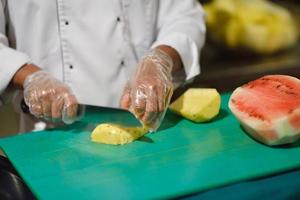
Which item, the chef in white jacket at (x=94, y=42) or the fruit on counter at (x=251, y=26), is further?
the fruit on counter at (x=251, y=26)

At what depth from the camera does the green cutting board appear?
26.3 inches

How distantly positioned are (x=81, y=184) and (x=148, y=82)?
222 millimetres

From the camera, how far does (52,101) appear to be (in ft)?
2.65

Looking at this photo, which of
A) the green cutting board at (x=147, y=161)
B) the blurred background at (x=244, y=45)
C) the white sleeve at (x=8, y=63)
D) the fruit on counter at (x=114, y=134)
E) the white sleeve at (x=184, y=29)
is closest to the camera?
the green cutting board at (x=147, y=161)

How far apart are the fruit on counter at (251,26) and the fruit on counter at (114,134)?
2.35 feet

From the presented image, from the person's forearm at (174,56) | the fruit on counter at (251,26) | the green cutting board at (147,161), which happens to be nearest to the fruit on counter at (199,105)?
the green cutting board at (147,161)

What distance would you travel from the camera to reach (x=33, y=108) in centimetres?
82

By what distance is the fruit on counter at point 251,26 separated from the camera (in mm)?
1424

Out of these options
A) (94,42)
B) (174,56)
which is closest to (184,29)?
(174,56)

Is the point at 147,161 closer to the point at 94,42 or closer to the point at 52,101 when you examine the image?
the point at 52,101

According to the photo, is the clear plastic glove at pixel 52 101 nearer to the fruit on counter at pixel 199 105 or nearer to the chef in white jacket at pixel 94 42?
the chef in white jacket at pixel 94 42

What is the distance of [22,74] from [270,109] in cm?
41

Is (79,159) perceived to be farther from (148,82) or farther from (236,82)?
(236,82)

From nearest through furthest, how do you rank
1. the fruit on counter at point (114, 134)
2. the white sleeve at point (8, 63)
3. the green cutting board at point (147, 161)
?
the green cutting board at point (147, 161) → the fruit on counter at point (114, 134) → the white sleeve at point (8, 63)
